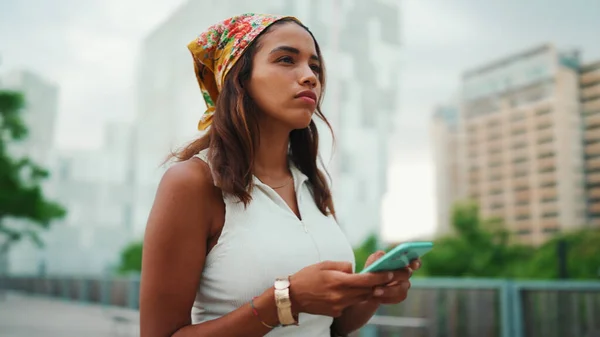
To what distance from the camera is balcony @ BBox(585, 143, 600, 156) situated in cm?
10722

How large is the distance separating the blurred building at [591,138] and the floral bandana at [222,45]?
375ft

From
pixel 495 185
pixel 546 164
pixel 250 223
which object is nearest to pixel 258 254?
pixel 250 223

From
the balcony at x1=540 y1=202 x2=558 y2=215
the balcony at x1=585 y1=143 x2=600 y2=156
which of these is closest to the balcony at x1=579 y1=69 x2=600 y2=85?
the balcony at x1=585 y1=143 x2=600 y2=156

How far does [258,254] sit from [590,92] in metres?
115

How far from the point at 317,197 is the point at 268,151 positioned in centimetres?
→ 24

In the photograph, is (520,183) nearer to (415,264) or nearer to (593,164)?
(593,164)

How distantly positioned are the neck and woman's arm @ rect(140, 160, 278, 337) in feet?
1.11

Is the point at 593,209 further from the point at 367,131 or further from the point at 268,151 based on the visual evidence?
the point at 268,151

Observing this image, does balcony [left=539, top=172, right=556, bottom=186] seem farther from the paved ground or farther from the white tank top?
the white tank top

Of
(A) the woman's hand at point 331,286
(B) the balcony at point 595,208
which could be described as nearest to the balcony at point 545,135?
(B) the balcony at point 595,208

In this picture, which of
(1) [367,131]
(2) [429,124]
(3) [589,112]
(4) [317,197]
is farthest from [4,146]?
(2) [429,124]

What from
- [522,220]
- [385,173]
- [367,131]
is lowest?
[522,220]

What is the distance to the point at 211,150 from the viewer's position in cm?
168

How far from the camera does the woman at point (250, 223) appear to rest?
4.73ft
